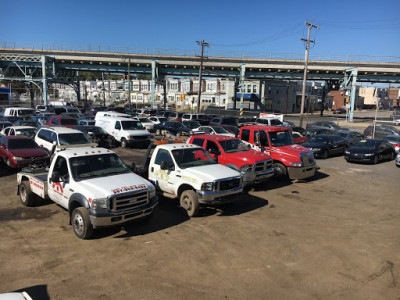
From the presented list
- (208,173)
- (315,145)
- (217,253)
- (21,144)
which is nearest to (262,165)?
(208,173)

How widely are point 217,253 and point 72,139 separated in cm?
1141

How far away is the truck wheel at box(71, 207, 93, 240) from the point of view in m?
7.08

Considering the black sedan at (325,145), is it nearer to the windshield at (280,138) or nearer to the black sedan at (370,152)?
the black sedan at (370,152)

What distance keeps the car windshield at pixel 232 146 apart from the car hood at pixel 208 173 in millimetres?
2207

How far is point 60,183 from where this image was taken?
8078 mm

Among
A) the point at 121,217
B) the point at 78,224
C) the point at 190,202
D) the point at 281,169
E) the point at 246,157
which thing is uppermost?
the point at 246,157

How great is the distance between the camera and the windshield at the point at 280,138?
13.3m

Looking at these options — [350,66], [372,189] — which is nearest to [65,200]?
[372,189]

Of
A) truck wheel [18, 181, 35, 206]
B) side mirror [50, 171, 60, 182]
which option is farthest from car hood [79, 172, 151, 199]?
truck wheel [18, 181, 35, 206]

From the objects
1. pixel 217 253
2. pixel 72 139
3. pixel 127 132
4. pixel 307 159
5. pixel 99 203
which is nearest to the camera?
pixel 217 253

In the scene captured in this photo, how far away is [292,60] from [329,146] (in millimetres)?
42778

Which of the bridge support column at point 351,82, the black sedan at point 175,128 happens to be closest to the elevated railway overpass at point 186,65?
the bridge support column at point 351,82

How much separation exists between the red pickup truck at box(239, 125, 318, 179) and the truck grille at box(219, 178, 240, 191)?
404 centimetres

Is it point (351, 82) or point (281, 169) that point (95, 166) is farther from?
point (351, 82)
